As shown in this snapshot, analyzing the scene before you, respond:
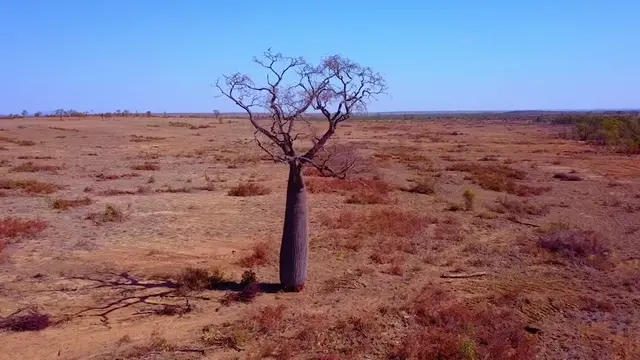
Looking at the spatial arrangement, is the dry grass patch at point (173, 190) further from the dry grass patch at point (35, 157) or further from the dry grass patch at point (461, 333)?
the dry grass patch at point (461, 333)

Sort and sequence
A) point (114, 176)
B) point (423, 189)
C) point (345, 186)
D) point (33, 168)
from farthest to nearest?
point (33, 168) < point (114, 176) < point (423, 189) < point (345, 186)

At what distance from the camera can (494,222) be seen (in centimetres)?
1681

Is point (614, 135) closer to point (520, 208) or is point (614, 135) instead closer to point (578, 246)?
point (520, 208)

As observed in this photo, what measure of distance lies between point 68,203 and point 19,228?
3.89 meters

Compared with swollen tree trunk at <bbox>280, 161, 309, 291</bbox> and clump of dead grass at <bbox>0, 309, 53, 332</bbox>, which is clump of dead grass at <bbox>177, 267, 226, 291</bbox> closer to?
swollen tree trunk at <bbox>280, 161, 309, 291</bbox>

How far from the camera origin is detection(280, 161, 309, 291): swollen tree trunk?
9.64m

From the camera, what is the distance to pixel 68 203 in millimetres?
17375

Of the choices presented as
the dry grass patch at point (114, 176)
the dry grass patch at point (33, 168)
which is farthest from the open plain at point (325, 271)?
the dry grass patch at point (33, 168)

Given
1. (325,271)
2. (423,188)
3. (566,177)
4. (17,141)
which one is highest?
(17,141)

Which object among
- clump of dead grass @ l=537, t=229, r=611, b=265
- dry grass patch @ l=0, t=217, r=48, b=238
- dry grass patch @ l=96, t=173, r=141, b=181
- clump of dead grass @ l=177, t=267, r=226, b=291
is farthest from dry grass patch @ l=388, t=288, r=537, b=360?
dry grass patch @ l=96, t=173, r=141, b=181

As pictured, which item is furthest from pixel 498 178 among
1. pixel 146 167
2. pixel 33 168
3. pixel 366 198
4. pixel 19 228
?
pixel 33 168

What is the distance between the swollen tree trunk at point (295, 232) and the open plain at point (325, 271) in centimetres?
38

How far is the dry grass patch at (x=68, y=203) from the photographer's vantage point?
17.0m

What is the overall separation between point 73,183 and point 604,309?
765 inches
